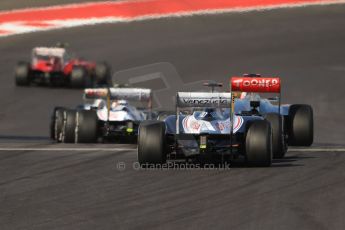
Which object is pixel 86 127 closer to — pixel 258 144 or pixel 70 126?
pixel 70 126

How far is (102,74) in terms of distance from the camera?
3372 cm

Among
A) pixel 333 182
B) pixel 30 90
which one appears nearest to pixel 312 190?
pixel 333 182

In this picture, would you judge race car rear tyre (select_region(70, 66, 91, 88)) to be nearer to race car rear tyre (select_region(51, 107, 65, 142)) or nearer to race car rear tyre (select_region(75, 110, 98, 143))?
race car rear tyre (select_region(51, 107, 65, 142))

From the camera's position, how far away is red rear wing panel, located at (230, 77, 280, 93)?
16.5 meters

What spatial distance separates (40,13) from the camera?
40.6 m

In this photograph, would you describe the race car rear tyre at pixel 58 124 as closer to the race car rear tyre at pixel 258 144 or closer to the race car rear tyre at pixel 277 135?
the race car rear tyre at pixel 277 135

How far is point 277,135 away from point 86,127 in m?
4.98

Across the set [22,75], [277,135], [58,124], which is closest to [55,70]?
[22,75]

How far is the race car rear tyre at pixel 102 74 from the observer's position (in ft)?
111

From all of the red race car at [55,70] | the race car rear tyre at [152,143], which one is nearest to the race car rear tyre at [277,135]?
the race car rear tyre at [152,143]

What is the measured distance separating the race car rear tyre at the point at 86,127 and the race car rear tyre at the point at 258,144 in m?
5.97

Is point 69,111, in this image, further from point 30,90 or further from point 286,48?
point 286,48

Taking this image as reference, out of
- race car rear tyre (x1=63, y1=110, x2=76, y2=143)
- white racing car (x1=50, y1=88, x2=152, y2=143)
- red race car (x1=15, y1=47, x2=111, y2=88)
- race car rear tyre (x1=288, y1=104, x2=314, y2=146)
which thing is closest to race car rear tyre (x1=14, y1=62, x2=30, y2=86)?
red race car (x1=15, y1=47, x2=111, y2=88)

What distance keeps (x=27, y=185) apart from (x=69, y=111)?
7323 mm
